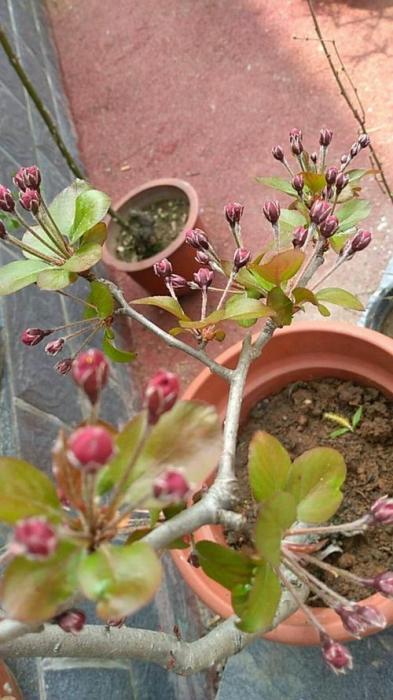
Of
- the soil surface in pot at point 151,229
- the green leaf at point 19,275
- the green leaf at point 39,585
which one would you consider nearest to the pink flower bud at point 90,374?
the green leaf at point 39,585

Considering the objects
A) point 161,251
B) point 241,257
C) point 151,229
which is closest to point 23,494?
point 241,257

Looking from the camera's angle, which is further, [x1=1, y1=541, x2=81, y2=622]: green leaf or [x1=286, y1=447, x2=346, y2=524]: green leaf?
[x1=286, y1=447, x2=346, y2=524]: green leaf

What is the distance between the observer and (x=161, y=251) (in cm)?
219

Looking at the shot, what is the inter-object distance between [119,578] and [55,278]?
447 mm

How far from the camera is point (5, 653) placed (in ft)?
2.22

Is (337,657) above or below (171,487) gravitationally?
below

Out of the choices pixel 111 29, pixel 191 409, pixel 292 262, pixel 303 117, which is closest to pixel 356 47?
pixel 303 117

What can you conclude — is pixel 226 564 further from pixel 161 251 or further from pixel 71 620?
pixel 161 251

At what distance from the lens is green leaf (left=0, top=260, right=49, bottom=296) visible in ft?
2.88

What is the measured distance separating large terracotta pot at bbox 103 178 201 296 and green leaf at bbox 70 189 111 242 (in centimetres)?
106

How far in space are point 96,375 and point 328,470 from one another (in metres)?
0.36

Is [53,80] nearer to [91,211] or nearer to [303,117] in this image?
[303,117]

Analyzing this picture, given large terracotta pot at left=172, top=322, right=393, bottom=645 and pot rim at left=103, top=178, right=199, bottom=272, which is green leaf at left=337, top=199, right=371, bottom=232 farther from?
pot rim at left=103, top=178, right=199, bottom=272

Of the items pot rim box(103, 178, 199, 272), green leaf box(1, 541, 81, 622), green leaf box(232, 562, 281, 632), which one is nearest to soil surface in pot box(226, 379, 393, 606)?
green leaf box(232, 562, 281, 632)
